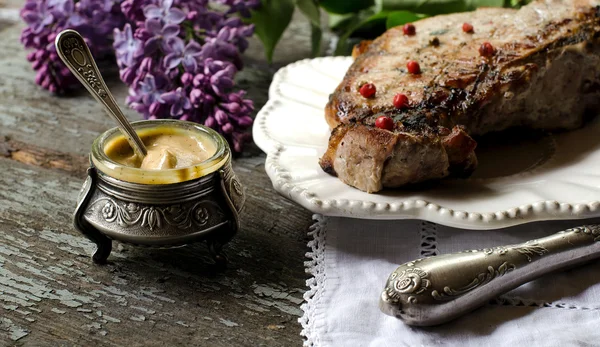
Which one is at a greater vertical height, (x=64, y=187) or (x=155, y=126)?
(x=155, y=126)

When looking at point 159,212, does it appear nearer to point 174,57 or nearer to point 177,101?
point 177,101

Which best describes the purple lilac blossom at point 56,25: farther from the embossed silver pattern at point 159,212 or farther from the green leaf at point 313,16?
the embossed silver pattern at point 159,212

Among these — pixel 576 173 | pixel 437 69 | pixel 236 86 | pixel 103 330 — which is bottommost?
pixel 236 86

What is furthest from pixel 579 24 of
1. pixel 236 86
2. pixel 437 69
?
pixel 236 86

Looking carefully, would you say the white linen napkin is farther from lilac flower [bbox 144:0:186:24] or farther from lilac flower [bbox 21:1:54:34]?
lilac flower [bbox 21:1:54:34]

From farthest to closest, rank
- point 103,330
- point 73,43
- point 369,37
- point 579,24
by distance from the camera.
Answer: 1. point 369,37
2. point 579,24
3. point 73,43
4. point 103,330

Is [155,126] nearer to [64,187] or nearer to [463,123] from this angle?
[64,187]

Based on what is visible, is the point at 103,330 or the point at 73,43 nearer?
the point at 103,330
